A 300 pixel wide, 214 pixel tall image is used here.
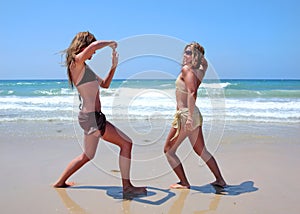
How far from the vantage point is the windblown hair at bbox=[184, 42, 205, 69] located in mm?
3635

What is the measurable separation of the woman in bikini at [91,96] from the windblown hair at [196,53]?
0.84m

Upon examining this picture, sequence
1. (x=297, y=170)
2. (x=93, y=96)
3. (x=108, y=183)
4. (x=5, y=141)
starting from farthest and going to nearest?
(x=5, y=141), (x=297, y=170), (x=108, y=183), (x=93, y=96)

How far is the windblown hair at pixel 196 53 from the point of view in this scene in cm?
363

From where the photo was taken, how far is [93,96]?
11.4ft

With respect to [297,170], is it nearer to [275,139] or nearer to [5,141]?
[275,139]

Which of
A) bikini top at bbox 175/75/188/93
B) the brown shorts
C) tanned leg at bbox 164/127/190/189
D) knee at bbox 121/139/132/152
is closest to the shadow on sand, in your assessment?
tanned leg at bbox 164/127/190/189

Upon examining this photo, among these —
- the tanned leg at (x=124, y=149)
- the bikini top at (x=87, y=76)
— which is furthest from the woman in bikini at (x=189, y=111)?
the bikini top at (x=87, y=76)

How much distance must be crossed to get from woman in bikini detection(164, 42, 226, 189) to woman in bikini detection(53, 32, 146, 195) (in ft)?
1.74

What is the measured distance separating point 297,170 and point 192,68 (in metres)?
2.18

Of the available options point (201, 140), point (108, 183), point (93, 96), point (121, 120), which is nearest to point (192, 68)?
point (201, 140)

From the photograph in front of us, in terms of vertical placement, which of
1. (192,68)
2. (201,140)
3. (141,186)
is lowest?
(141,186)

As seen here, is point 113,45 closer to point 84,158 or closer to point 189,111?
point 189,111

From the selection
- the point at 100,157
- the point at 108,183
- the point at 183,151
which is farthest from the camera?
the point at 183,151

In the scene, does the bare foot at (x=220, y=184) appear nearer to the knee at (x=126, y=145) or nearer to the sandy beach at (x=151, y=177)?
the sandy beach at (x=151, y=177)
